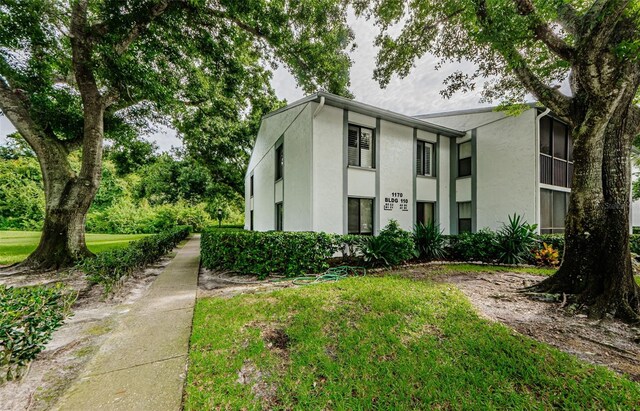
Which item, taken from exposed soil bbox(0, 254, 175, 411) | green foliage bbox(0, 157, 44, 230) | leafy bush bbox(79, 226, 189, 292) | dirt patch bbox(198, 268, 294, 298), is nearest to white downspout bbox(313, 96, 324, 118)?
dirt patch bbox(198, 268, 294, 298)

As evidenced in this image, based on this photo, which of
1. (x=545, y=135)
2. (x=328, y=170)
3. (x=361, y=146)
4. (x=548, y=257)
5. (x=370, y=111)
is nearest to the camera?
(x=548, y=257)

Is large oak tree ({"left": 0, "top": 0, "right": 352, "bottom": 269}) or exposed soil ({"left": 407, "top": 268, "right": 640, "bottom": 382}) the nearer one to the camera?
exposed soil ({"left": 407, "top": 268, "right": 640, "bottom": 382})

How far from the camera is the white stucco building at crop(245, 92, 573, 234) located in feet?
29.9

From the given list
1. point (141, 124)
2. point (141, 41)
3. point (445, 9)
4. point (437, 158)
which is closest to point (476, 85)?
point (445, 9)

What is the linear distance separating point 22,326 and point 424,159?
12953mm

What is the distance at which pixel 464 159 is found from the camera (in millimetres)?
12391

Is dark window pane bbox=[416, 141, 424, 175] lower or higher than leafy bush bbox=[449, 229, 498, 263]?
higher

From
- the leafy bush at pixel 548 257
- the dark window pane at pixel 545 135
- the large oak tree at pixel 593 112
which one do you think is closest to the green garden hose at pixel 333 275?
the large oak tree at pixel 593 112

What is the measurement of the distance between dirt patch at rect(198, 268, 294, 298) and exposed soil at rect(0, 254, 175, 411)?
1360 mm

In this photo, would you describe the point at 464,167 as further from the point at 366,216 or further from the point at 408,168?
the point at 366,216

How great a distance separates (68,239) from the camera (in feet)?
26.3

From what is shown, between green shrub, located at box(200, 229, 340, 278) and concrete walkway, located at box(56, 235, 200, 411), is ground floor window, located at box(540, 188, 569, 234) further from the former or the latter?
concrete walkway, located at box(56, 235, 200, 411)

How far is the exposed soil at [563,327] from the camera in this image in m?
3.04

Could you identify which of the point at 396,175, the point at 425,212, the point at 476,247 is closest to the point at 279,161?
the point at 396,175
